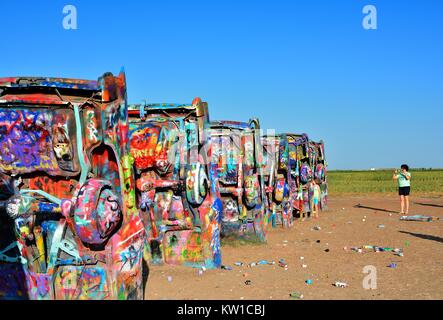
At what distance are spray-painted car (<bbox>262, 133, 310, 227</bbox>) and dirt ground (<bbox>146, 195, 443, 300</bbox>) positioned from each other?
1.77ft

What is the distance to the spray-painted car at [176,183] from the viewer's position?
894 cm

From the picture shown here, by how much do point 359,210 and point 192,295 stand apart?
1417cm

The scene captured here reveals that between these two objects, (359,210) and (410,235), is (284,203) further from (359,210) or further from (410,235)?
(359,210)

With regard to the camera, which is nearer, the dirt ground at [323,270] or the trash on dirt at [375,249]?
the dirt ground at [323,270]

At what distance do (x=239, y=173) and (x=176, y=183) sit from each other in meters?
2.76

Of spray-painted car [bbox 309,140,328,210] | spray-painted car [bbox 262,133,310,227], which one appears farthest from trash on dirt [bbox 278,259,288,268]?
spray-painted car [bbox 309,140,328,210]

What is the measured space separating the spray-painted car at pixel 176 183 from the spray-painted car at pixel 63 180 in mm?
2662

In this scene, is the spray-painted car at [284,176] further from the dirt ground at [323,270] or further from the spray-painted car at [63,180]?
the spray-painted car at [63,180]

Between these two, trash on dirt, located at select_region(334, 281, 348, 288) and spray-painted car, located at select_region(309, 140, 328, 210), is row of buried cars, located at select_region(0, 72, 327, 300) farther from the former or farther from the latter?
spray-painted car, located at select_region(309, 140, 328, 210)

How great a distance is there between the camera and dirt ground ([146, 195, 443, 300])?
296 inches

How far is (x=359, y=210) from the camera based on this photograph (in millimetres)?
20125

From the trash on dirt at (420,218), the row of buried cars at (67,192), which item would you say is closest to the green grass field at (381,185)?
the trash on dirt at (420,218)

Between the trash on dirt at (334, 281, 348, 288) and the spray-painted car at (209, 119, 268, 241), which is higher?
the spray-painted car at (209, 119, 268, 241)

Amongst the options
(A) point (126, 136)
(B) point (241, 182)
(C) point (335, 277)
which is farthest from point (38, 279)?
(B) point (241, 182)
